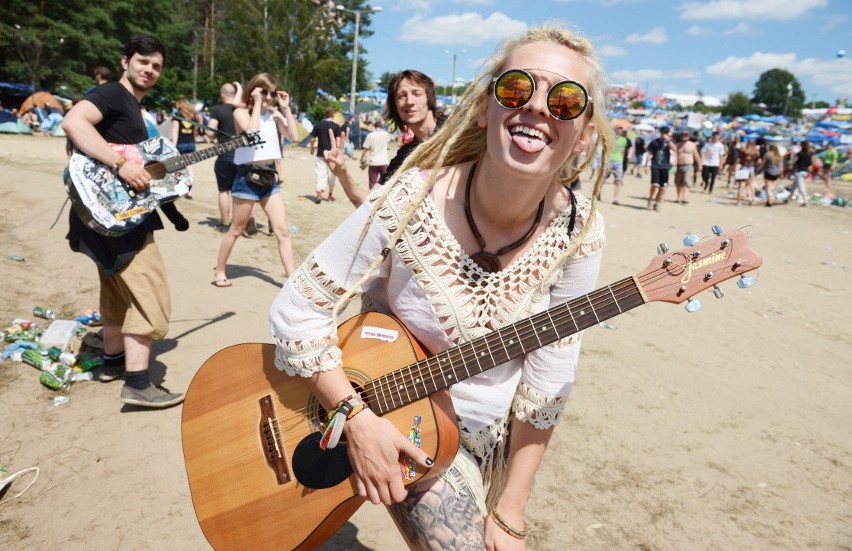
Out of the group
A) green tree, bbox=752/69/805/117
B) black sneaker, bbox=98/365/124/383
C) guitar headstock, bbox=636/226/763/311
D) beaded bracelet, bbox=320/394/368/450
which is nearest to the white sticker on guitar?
beaded bracelet, bbox=320/394/368/450

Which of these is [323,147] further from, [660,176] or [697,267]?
[697,267]

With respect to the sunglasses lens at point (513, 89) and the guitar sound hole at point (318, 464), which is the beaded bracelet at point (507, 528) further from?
the sunglasses lens at point (513, 89)

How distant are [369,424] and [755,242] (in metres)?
11.6

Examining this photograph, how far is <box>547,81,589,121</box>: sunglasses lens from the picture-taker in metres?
1.58

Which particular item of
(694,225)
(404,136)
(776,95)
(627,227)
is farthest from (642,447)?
(776,95)

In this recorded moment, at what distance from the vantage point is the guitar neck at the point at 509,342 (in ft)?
5.42

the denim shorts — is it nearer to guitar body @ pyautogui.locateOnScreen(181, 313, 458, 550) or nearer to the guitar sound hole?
guitar body @ pyautogui.locateOnScreen(181, 313, 458, 550)

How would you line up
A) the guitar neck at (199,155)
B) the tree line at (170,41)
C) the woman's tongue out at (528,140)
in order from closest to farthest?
→ the woman's tongue out at (528,140)
the guitar neck at (199,155)
the tree line at (170,41)

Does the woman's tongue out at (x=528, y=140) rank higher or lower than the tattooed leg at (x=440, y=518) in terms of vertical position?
higher

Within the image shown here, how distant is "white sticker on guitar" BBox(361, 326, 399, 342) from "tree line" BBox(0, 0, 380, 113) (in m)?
32.0

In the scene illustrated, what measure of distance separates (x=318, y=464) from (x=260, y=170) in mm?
4435

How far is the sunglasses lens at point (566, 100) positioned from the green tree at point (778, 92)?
10589 centimetres

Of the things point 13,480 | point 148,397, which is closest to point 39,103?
point 148,397

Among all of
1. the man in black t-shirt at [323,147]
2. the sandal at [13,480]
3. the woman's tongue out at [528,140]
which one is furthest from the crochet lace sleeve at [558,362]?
the man in black t-shirt at [323,147]
